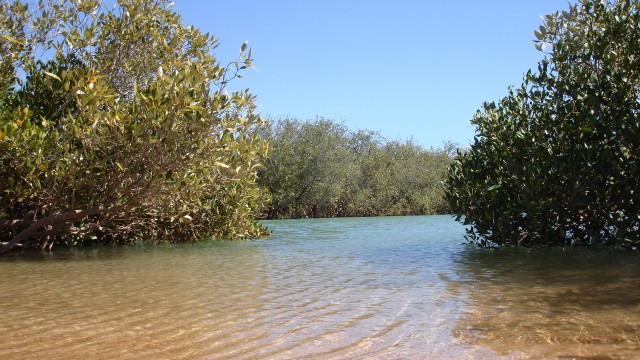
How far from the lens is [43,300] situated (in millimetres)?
7098

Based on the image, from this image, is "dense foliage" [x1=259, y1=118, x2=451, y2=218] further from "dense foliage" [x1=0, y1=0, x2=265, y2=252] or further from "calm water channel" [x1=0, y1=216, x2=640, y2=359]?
"calm water channel" [x1=0, y1=216, x2=640, y2=359]

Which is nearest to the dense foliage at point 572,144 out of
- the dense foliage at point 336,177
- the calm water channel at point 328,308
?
the calm water channel at point 328,308

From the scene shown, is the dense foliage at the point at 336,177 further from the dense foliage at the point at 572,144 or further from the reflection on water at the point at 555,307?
the reflection on water at the point at 555,307

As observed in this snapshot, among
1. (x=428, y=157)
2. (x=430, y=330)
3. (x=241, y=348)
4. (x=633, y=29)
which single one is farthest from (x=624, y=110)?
(x=428, y=157)

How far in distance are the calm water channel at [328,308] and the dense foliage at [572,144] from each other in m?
1.12

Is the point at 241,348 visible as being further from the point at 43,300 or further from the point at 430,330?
the point at 43,300

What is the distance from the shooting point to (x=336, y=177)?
45750mm

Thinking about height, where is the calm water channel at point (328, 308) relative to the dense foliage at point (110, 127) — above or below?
below

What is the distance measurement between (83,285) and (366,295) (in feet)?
14.3

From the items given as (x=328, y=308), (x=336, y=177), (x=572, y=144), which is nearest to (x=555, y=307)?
(x=328, y=308)

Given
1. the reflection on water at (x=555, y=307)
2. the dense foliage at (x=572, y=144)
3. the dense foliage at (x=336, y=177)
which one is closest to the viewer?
the reflection on water at (x=555, y=307)

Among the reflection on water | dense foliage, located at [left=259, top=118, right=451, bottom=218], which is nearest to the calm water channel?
the reflection on water

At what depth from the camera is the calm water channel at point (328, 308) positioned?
4.56 meters

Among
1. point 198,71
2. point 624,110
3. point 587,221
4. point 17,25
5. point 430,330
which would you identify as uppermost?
point 17,25
